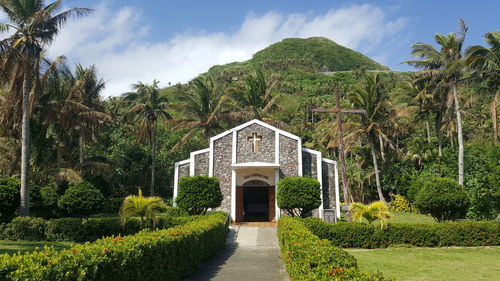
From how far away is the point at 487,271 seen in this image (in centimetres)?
1013

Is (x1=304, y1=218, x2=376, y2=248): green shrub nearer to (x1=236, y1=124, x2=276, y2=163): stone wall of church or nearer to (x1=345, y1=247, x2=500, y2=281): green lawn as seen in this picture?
(x1=345, y1=247, x2=500, y2=281): green lawn

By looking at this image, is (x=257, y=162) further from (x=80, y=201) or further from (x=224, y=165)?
(x=80, y=201)

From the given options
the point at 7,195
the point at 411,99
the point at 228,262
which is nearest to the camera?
the point at 228,262

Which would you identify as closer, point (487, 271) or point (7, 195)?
point (487, 271)

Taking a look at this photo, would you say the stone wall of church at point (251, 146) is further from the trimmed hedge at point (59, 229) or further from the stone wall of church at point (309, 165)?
the trimmed hedge at point (59, 229)

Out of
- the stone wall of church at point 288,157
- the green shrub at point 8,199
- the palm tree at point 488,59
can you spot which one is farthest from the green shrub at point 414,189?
the green shrub at point 8,199

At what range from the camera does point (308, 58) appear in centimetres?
11575

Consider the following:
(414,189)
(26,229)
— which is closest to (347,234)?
(26,229)

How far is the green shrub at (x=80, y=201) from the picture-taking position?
20.4 metres

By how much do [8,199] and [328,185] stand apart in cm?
1593

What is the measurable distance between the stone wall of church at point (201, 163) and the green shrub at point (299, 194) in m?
5.04

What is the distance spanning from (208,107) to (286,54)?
95768 millimetres

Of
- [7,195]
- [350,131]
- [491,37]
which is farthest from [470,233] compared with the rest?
[7,195]

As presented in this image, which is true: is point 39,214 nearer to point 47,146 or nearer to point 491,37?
point 47,146
